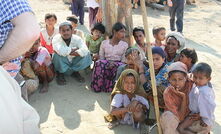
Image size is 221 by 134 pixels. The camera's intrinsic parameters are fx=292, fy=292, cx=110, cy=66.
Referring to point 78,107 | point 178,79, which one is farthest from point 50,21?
point 178,79

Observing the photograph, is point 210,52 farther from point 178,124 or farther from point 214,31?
point 178,124

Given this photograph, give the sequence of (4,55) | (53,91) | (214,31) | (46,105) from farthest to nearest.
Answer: (214,31) < (53,91) < (46,105) < (4,55)

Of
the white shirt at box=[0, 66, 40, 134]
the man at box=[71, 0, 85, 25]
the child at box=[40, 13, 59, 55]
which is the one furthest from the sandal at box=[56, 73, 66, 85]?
the man at box=[71, 0, 85, 25]

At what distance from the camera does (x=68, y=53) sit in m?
4.34

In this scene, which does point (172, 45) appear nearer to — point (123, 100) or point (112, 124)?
point (123, 100)

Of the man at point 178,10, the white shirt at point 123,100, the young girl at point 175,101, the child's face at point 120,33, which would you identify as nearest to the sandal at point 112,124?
the white shirt at point 123,100

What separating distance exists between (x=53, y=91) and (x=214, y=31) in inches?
218

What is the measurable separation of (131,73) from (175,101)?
0.62 meters

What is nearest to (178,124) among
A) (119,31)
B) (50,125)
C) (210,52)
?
(50,125)

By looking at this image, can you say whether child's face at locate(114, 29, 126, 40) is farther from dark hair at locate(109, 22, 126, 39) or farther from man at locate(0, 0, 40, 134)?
man at locate(0, 0, 40, 134)

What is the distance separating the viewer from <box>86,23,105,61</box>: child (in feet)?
15.6

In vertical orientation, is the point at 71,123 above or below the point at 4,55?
below

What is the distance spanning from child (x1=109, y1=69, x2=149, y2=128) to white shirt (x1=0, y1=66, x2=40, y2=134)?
76.1 inches

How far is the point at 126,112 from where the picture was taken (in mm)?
3502
